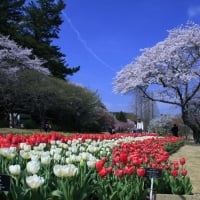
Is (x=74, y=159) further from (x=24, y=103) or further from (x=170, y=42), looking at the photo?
(x=24, y=103)

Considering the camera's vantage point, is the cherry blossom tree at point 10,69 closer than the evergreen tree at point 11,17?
Yes

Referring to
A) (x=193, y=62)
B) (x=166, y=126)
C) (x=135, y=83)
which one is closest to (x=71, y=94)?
(x=135, y=83)

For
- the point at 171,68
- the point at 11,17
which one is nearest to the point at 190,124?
the point at 171,68

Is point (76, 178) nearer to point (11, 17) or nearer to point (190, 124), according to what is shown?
point (190, 124)

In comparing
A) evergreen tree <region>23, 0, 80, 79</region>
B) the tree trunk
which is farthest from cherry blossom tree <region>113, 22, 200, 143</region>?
evergreen tree <region>23, 0, 80, 79</region>

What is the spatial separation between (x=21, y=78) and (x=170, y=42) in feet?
38.7

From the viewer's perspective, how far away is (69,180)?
168 inches

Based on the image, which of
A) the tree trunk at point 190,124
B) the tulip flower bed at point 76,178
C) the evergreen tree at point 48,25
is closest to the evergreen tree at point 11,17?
the evergreen tree at point 48,25

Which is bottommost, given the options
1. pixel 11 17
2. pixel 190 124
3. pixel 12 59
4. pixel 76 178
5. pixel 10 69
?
pixel 76 178

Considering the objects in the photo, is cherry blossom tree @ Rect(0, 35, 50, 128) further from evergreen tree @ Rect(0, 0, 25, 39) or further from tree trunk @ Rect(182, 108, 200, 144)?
tree trunk @ Rect(182, 108, 200, 144)

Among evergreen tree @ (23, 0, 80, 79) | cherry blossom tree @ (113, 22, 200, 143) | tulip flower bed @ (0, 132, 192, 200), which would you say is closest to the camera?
tulip flower bed @ (0, 132, 192, 200)

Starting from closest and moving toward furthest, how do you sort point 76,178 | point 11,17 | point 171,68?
point 76,178 < point 171,68 < point 11,17

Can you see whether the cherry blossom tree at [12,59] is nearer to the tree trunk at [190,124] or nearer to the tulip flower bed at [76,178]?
the tree trunk at [190,124]

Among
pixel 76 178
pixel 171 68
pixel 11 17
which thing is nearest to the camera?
pixel 76 178
